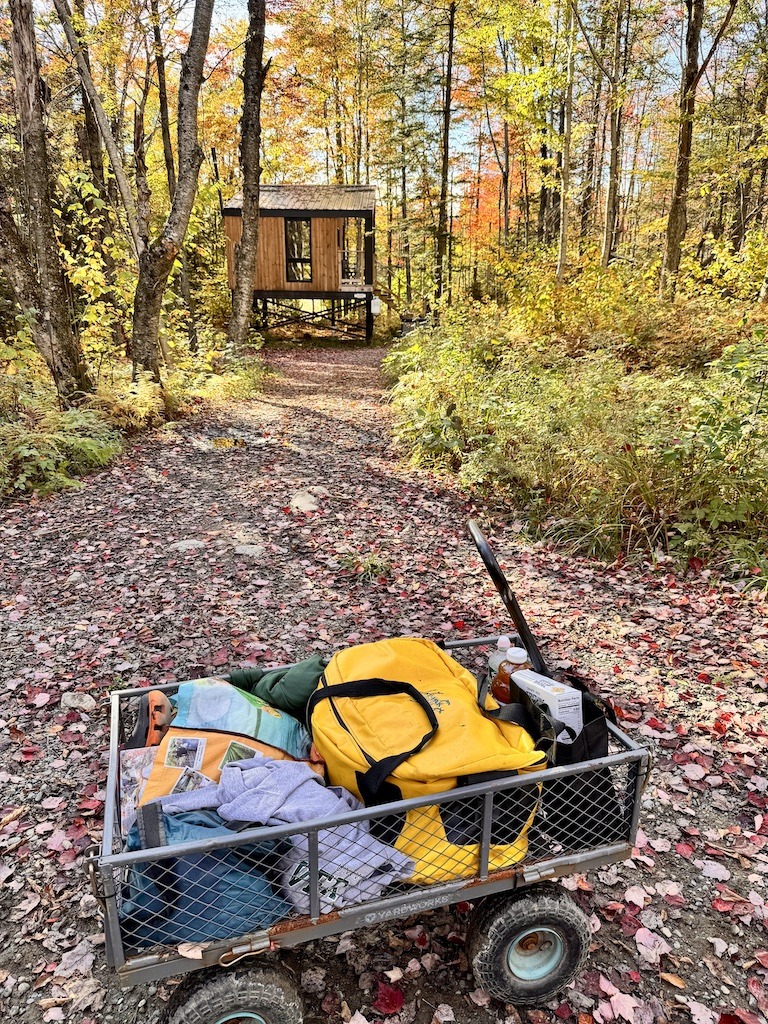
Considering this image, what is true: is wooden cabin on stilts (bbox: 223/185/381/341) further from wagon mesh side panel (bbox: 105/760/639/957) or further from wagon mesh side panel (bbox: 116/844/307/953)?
wagon mesh side panel (bbox: 116/844/307/953)

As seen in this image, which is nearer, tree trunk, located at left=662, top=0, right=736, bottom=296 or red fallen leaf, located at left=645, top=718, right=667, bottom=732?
red fallen leaf, located at left=645, top=718, right=667, bottom=732

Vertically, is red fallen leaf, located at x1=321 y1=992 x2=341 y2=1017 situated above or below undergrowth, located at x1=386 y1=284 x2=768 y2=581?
below

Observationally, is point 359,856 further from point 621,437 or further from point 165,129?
point 165,129

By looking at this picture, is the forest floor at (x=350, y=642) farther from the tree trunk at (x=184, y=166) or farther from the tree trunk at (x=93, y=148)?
the tree trunk at (x=93, y=148)

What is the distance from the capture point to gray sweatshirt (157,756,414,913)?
6.84 ft

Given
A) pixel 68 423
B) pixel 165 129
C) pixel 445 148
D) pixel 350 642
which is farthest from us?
pixel 445 148

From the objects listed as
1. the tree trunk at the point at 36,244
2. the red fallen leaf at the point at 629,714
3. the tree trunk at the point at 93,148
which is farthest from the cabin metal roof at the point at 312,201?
the red fallen leaf at the point at 629,714

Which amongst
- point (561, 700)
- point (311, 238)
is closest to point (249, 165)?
point (311, 238)

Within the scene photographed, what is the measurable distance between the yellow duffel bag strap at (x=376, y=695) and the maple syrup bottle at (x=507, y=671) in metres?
0.41

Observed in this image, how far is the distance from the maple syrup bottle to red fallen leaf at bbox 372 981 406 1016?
3.88 ft

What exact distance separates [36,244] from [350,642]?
716 cm

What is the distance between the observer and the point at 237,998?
1946mm

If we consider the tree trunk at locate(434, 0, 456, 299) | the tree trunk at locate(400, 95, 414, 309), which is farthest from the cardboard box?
the tree trunk at locate(400, 95, 414, 309)

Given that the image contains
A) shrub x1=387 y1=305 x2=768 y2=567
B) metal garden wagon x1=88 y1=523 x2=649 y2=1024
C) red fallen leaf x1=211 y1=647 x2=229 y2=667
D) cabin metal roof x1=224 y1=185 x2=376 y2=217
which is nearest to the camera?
metal garden wagon x1=88 y1=523 x2=649 y2=1024
